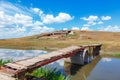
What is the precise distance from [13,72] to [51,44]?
5359 cm

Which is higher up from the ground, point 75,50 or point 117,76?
point 75,50

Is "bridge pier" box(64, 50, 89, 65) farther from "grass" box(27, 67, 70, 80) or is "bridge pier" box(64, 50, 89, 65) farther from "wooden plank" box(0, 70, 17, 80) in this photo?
"wooden plank" box(0, 70, 17, 80)

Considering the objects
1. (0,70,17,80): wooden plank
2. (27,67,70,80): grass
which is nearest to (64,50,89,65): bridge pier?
(27,67,70,80): grass

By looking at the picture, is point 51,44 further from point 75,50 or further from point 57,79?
point 57,79

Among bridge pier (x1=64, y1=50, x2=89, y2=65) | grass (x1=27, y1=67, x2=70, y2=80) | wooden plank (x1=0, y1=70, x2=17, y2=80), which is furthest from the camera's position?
bridge pier (x1=64, y1=50, x2=89, y2=65)

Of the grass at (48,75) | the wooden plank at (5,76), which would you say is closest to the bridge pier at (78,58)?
the grass at (48,75)

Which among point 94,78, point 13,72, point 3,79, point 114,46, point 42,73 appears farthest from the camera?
point 114,46

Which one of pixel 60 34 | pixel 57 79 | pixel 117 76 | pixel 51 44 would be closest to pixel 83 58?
pixel 117 76

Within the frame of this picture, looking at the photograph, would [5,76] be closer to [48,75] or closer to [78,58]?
[48,75]

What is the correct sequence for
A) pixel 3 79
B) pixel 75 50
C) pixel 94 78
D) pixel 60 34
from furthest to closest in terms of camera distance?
pixel 60 34, pixel 75 50, pixel 94 78, pixel 3 79

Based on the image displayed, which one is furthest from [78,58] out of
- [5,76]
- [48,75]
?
[5,76]

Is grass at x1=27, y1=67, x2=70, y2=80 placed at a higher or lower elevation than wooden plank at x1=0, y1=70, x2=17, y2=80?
lower

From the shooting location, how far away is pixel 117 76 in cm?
2644

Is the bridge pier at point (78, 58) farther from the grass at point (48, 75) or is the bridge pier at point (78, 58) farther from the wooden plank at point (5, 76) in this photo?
the wooden plank at point (5, 76)
